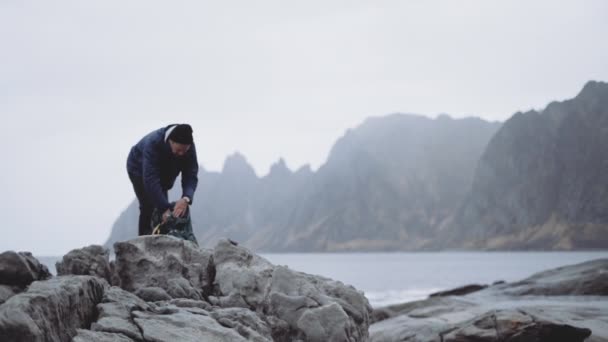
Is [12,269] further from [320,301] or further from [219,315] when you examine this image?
[320,301]

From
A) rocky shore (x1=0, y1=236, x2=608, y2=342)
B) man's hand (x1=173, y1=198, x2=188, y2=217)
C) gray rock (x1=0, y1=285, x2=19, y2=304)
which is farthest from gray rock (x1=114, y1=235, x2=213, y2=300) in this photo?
gray rock (x1=0, y1=285, x2=19, y2=304)

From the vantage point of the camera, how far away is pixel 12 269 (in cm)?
622

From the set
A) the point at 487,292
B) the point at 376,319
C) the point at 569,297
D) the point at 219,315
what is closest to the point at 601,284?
the point at 569,297

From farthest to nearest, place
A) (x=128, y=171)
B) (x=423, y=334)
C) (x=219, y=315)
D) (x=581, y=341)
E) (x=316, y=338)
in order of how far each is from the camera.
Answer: (x=423, y=334) → (x=581, y=341) → (x=128, y=171) → (x=316, y=338) → (x=219, y=315)

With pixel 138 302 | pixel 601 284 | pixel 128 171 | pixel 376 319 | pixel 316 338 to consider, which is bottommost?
pixel 376 319

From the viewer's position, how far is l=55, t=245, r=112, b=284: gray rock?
288 inches

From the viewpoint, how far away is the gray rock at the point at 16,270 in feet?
20.2

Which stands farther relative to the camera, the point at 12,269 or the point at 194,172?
the point at 194,172

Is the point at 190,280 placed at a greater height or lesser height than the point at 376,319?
greater

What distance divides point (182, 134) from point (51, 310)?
3553mm

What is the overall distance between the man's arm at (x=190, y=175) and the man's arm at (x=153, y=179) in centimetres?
51

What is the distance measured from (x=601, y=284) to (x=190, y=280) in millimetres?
19792

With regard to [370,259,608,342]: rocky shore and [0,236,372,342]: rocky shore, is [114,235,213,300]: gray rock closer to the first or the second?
[0,236,372,342]: rocky shore

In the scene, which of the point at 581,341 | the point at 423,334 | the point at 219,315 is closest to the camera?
the point at 219,315
